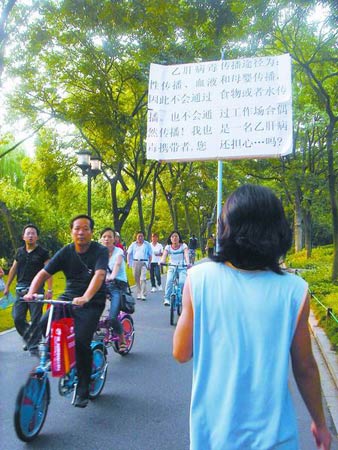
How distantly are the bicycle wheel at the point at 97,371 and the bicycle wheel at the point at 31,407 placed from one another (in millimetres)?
848

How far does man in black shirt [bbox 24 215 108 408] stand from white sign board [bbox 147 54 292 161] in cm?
215

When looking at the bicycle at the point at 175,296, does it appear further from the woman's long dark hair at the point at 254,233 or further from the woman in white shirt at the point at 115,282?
the woman's long dark hair at the point at 254,233

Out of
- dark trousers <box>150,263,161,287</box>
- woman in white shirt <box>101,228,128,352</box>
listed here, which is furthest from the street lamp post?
woman in white shirt <box>101,228,128,352</box>

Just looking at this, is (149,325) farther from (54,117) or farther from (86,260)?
(54,117)

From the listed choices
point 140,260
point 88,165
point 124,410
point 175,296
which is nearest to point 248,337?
point 124,410

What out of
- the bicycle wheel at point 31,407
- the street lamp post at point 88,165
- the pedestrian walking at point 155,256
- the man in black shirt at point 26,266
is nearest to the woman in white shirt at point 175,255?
the man in black shirt at point 26,266

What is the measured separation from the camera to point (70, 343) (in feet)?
14.4

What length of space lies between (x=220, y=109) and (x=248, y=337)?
5259 millimetres

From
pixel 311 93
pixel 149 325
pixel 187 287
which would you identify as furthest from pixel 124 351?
pixel 311 93

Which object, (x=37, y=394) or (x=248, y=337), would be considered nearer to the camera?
(x=248, y=337)

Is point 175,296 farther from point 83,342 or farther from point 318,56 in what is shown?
point 318,56

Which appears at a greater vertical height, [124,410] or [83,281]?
[83,281]

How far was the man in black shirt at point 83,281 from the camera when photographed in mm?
4656

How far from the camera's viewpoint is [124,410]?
198 inches
